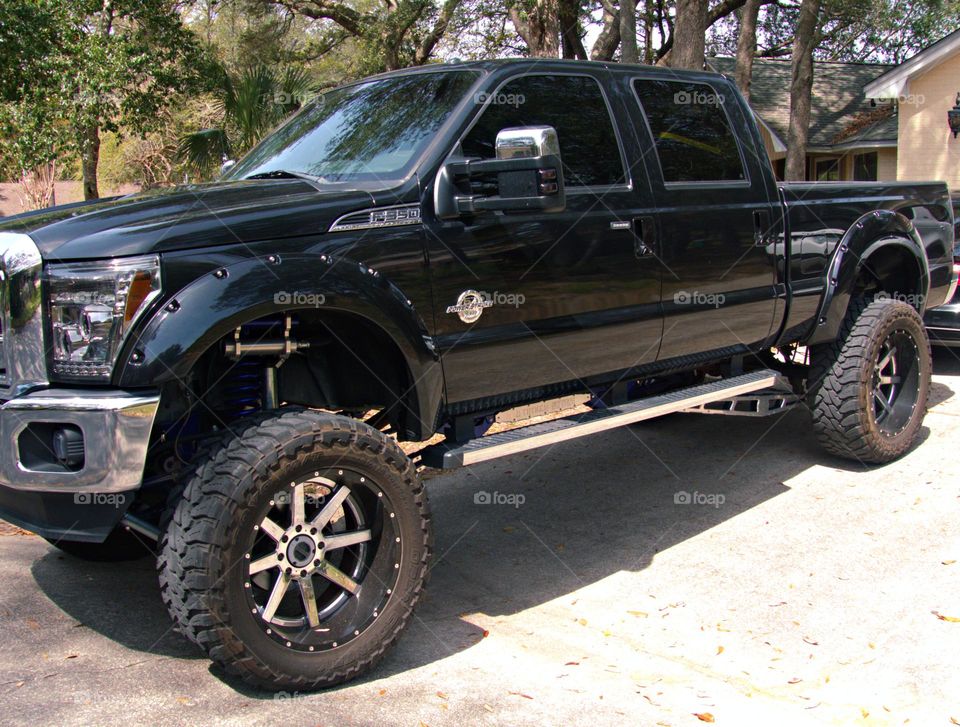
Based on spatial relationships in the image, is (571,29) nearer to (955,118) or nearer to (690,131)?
(955,118)

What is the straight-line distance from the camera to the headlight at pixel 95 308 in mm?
3094

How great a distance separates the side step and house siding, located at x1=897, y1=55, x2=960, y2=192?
Answer: 17.6 m

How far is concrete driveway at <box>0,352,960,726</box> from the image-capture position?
3.40m

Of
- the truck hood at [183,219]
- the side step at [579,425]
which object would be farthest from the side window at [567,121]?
the side step at [579,425]

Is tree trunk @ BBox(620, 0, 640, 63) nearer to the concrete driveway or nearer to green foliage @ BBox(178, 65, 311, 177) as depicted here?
green foliage @ BBox(178, 65, 311, 177)

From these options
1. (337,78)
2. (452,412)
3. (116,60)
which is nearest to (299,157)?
(452,412)

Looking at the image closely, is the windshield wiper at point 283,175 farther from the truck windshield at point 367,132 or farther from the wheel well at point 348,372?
the wheel well at point 348,372

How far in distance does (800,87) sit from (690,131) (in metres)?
15.7

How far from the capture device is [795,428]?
7.27 m

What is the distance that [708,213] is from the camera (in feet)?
16.5

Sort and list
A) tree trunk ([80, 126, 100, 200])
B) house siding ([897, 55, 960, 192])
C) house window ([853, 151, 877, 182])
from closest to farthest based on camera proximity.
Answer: tree trunk ([80, 126, 100, 200]) → house siding ([897, 55, 960, 192]) → house window ([853, 151, 877, 182])

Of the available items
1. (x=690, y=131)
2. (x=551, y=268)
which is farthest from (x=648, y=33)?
(x=551, y=268)

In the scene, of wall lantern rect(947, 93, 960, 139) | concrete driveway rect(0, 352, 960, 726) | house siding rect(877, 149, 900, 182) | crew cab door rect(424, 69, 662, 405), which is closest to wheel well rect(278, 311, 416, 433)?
crew cab door rect(424, 69, 662, 405)

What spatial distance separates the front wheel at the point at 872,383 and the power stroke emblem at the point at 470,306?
2.97 meters
